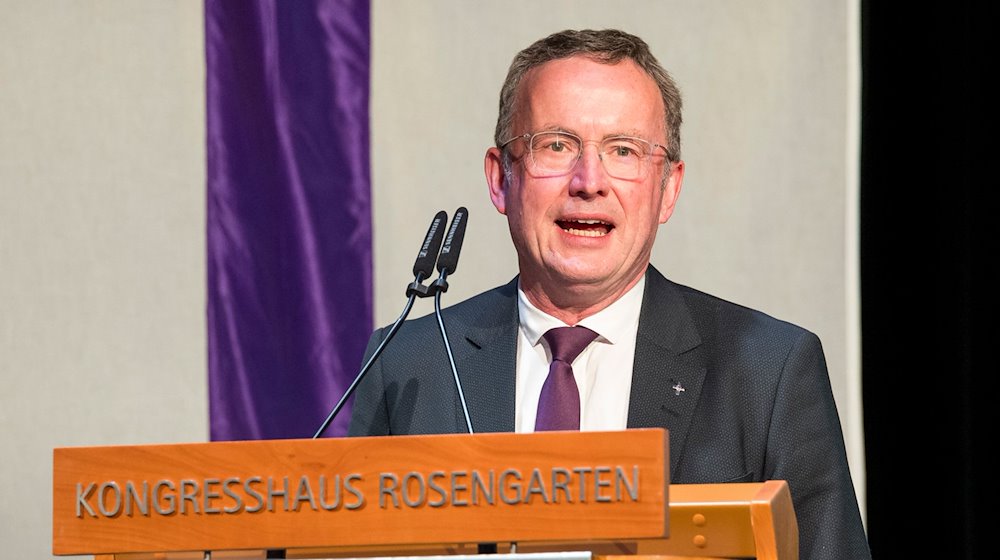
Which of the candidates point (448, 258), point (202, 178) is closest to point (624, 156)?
point (448, 258)

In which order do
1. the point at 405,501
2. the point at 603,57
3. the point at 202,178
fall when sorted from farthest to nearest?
the point at 202,178 < the point at 603,57 < the point at 405,501

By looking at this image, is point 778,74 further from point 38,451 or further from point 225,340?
point 38,451

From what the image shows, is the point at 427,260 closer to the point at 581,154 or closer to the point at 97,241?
the point at 581,154

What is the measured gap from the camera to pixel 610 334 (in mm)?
2471

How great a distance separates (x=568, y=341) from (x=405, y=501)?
3.08 feet

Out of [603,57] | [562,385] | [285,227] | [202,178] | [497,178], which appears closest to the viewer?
[562,385]

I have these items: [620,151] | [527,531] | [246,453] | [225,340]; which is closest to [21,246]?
[225,340]

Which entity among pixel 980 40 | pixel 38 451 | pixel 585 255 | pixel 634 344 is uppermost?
pixel 980 40

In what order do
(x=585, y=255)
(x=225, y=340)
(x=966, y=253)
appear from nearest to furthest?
1. (x=585, y=255)
2. (x=966, y=253)
3. (x=225, y=340)

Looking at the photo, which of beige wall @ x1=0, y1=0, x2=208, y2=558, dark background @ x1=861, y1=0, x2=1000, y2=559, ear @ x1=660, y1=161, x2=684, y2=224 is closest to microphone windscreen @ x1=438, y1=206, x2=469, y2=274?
ear @ x1=660, y1=161, x2=684, y2=224

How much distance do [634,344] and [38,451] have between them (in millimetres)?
1705

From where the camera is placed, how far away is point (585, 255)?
2406 mm

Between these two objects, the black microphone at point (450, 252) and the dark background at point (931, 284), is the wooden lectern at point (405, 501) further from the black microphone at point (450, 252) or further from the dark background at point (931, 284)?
the dark background at point (931, 284)

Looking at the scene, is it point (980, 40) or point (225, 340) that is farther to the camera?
point (225, 340)
